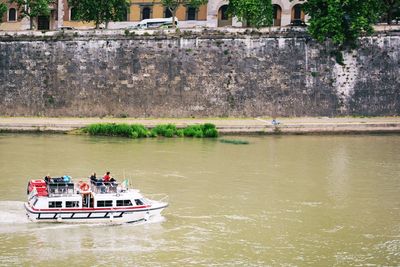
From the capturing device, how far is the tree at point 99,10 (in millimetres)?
42406

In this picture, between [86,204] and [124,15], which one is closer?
[86,204]

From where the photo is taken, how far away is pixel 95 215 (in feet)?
72.2

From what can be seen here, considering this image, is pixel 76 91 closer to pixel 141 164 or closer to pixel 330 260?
pixel 141 164

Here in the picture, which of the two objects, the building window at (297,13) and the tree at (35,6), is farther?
the building window at (297,13)

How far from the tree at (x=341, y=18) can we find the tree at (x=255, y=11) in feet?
8.73

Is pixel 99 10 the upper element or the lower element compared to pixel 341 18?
upper

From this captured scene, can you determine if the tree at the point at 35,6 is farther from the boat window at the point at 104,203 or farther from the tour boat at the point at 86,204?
the boat window at the point at 104,203

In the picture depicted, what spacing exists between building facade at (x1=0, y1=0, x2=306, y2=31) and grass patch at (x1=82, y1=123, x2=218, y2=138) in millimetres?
10796

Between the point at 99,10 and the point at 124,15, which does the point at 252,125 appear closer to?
the point at 99,10

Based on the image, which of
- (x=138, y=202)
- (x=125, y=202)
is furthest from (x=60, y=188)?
(x=138, y=202)

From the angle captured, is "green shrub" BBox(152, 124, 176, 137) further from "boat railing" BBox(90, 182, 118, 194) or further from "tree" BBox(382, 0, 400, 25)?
"boat railing" BBox(90, 182, 118, 194)

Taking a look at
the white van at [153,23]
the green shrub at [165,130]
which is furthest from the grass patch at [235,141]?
the white van at [153,23]

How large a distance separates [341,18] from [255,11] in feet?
13.7

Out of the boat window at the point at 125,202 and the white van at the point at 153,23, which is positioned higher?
the white van at the point at 153,23
